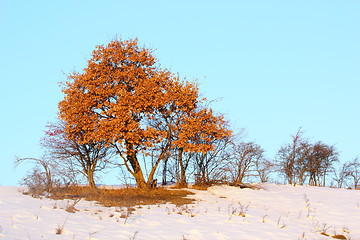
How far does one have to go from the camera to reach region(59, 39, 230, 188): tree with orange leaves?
2433cm

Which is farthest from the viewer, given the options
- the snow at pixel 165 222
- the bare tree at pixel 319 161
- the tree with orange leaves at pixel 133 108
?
the bare tree at pixel 319 161

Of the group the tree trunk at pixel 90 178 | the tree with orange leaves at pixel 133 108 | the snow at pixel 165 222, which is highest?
the tree with orange leaves at pixel 133 108

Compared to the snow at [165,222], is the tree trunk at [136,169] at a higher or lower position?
higher

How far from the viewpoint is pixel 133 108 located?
24359 millimetres

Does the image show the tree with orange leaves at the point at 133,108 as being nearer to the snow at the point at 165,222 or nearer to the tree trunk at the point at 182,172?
the tree trunk at the point at 182,172

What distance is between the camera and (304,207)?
19.3 m

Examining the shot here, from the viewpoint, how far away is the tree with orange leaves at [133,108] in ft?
79.8

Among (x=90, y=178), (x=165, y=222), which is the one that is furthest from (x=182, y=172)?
(x=165, y=222)

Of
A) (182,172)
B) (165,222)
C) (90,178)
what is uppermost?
(182,172)

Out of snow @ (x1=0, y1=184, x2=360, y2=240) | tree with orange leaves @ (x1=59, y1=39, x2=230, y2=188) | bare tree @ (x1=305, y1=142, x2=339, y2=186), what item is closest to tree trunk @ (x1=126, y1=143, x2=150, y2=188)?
tree with orange leaves @ (x1=59, y1=39, x2=230, y2=188)

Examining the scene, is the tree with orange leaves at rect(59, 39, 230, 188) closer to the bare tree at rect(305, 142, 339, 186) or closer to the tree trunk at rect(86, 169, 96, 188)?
the tree trunk at rect(86, 169, 96, 188)

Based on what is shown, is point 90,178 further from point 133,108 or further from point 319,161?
point 319,161

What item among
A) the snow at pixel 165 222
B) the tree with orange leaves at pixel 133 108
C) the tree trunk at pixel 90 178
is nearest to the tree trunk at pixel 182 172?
the tree with orange leaves at pixel 133 108

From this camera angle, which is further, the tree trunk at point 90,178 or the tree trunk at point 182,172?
the tree trunk at point 90,178
